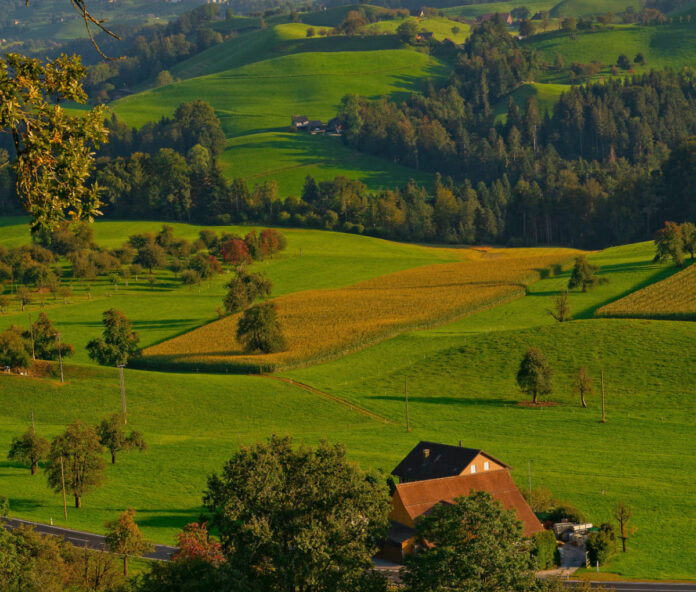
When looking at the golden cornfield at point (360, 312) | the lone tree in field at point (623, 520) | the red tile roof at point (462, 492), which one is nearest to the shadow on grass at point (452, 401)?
the golden cornfield at point (360, 312)

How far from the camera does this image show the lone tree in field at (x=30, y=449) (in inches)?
3514

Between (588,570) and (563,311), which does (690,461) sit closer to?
(588,570)

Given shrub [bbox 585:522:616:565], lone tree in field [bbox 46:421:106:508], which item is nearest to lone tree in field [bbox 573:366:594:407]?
shrub [bbox 585:522:616:565]

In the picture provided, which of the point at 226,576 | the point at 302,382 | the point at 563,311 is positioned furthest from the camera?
the point at 563,311

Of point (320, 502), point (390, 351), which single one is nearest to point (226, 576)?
point (320, 502)

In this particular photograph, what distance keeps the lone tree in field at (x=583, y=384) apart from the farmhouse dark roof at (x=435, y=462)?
1201 inches

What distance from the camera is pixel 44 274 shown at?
544 ft

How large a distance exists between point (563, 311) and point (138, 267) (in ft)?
253

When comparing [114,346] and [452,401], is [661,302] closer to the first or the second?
[452,401]

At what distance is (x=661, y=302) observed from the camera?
460ft

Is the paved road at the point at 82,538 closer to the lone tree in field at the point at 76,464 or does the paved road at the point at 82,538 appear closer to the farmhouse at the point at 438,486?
the lone tree in field at the point at 76,464

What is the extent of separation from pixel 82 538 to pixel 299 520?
3351 centimetres

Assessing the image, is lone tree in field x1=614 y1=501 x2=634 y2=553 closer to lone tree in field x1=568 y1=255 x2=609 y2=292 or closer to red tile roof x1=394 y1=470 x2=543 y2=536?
red tile roof x1=394 y1=470 x2=543 y2=536

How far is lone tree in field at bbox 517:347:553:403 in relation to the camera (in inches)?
4237
